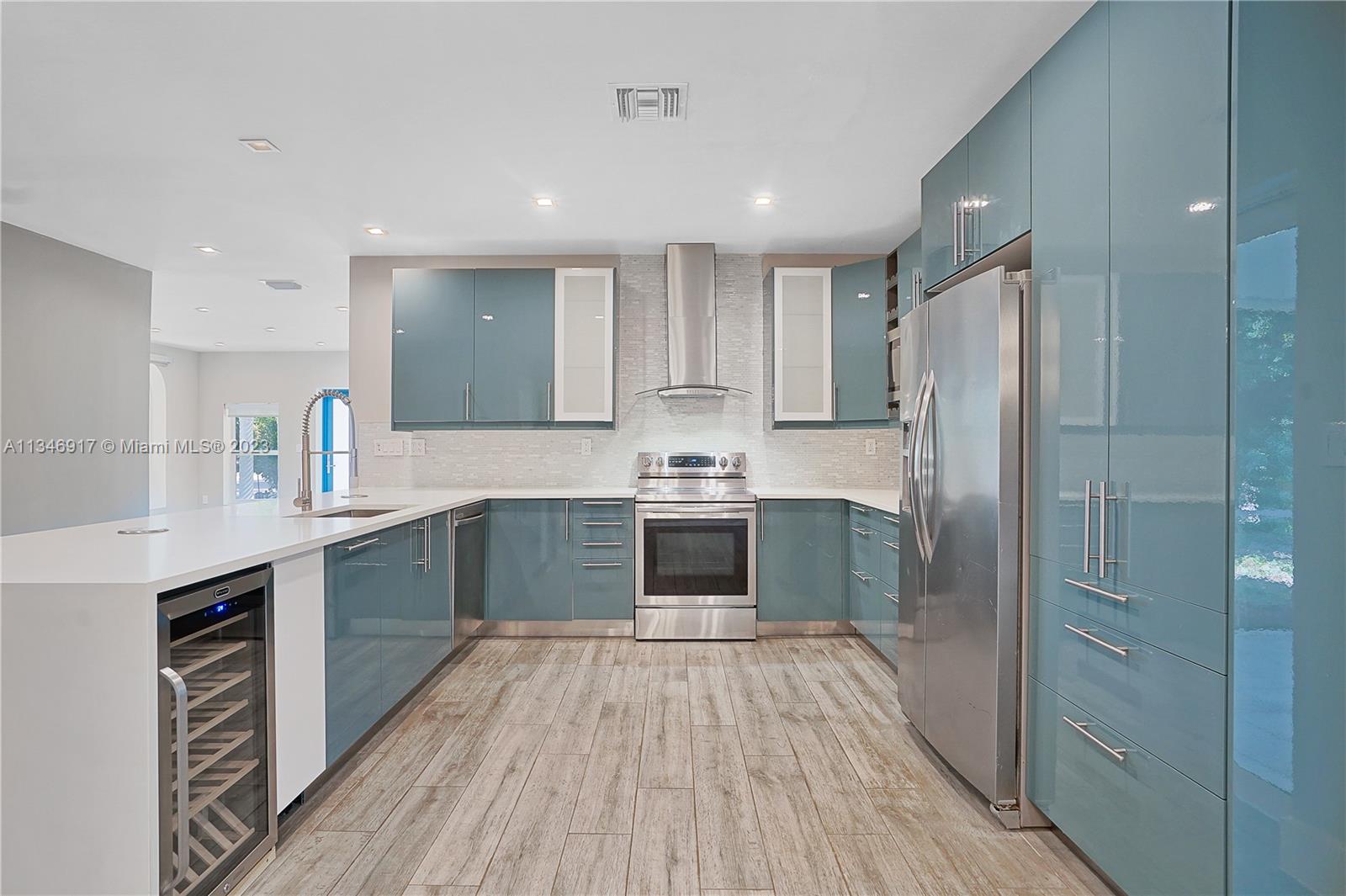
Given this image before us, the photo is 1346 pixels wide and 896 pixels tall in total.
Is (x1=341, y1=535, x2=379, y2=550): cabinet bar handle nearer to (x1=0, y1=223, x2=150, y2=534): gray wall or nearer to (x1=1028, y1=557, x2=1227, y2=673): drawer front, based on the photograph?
(x1=1028, y1=557, x2=1227, y2=673): drawer front

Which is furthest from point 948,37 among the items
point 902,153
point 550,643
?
point 550,643

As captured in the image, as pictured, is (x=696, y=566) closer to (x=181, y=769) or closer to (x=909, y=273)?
(x=909, y=273)

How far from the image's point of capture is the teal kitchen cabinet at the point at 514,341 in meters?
4.30

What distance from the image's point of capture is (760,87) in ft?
7.63

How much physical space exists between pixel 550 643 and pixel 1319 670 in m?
3.45

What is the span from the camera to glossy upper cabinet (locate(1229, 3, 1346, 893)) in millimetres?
1260

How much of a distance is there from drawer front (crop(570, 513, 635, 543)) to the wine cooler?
2235 millimetres

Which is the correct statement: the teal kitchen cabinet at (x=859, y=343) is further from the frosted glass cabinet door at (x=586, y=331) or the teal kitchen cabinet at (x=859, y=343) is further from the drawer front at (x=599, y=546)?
the drawer front at (x=599, y=546)

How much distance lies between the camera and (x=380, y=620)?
2629 mm

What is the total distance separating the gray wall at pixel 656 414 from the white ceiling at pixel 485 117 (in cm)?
45

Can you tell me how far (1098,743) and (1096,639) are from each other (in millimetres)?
262

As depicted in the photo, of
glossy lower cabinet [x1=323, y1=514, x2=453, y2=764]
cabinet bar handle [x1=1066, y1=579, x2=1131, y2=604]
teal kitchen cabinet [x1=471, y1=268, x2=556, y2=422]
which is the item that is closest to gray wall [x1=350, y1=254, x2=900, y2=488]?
teal kitchen cabinet [x1=471, y1=268, x2=556, y2=422]

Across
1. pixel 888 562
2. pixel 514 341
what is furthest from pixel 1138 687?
pixel 514 341

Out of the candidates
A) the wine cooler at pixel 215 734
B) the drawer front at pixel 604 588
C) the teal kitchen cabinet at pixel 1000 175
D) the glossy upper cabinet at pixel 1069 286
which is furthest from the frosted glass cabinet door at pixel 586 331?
the glossy upper cabinet at pixel 1069 286
